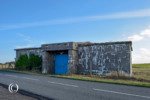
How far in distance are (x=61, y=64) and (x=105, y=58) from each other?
618 cm

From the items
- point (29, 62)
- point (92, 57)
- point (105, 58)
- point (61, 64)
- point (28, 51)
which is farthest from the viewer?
point (28, 51)

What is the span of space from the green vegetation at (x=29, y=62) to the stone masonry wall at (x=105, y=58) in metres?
6.95

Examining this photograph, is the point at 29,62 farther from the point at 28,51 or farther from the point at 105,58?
the point at 105,58

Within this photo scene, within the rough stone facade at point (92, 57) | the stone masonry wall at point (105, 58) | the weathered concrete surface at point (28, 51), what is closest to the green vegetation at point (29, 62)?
the weathered concrete surface at point (28, 51)

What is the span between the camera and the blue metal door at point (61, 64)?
113 ft

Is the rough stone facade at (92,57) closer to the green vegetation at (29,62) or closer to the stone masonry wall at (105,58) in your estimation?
the stone masonry wall at (105,58)

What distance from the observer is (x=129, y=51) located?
28859mm

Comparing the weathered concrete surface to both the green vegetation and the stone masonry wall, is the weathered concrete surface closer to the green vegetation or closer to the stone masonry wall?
the green vegetation

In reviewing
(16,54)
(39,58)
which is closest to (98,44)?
(39,58)

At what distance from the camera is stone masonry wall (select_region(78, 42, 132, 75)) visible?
2908cm

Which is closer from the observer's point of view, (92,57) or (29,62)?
(92,57)

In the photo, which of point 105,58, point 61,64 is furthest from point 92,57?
point 61,64

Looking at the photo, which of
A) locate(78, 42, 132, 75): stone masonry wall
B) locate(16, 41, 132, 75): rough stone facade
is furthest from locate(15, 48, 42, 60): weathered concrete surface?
locate(78, 42, 132, 75): stone masonry wall

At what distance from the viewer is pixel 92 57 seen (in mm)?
32188
